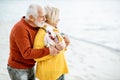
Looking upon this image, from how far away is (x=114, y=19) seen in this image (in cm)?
559

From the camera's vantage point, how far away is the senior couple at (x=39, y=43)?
1.75 metres

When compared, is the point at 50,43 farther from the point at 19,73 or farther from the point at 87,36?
the point at 87,36

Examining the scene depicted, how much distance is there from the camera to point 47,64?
1.82 meters

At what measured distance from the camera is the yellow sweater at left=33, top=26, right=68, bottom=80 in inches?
70.7

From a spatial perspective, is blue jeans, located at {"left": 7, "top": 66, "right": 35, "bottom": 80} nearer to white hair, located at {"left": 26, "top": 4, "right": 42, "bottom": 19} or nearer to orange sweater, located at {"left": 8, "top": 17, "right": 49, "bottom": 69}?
orange sweater, located at {"left": 8, "top": 17, "right": 49, "bottom": 69}

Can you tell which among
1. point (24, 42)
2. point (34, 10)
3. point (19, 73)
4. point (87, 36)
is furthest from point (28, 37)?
point (87, 36)

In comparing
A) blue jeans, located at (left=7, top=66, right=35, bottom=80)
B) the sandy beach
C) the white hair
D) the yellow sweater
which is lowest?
the sandy beach

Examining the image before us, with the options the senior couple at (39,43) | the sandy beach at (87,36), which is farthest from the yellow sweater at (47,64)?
the sandy beach at (87,36)

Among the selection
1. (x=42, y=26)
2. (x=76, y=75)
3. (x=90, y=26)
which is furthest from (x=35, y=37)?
(x=90, y=26)

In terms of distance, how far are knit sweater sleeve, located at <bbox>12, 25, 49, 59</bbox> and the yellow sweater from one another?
2.1 inches

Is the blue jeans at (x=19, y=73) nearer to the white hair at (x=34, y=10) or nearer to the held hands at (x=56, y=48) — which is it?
the held hands at (x=56, y=48)

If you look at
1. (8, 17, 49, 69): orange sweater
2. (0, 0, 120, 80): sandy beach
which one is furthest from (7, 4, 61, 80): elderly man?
(0, 0, 120, 80): sandy beach

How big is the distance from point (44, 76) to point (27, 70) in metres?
0.14

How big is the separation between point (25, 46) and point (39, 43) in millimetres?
100
